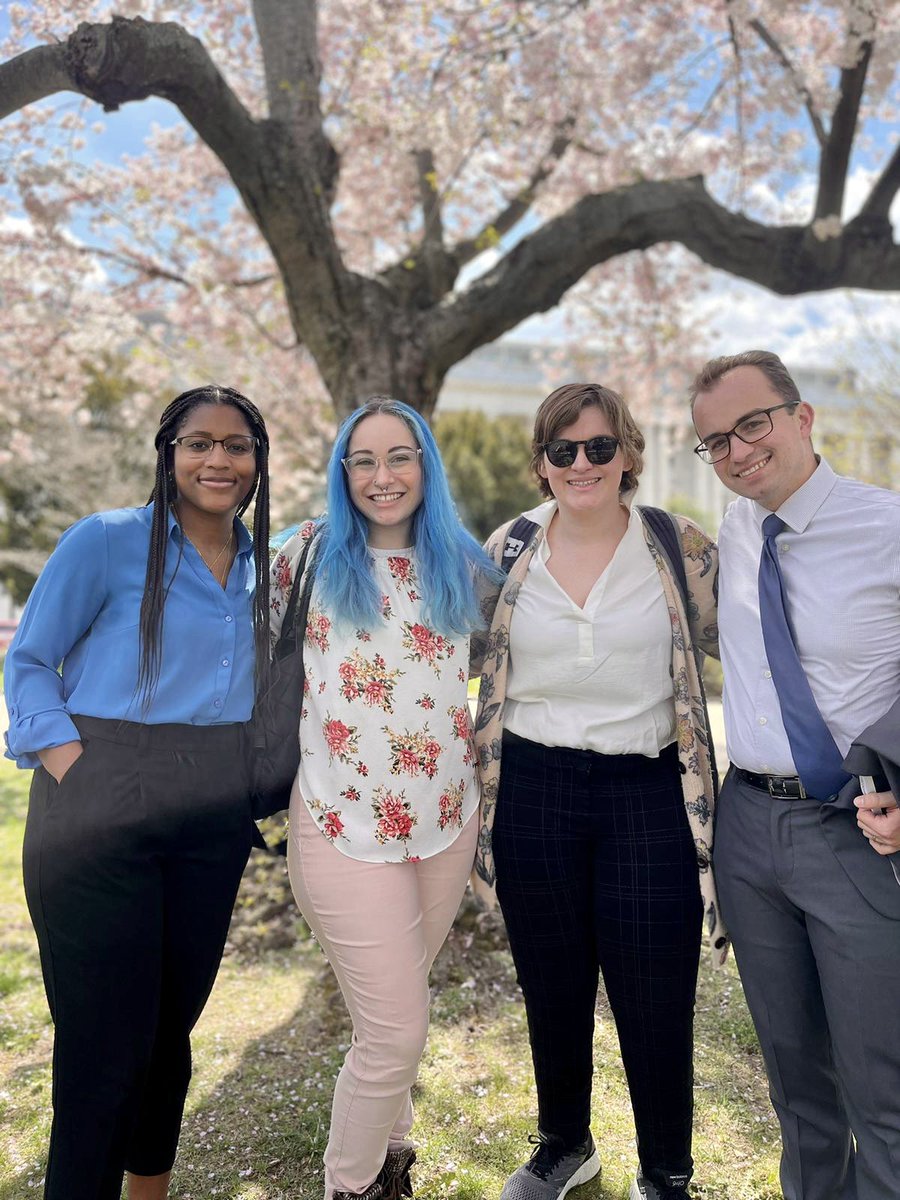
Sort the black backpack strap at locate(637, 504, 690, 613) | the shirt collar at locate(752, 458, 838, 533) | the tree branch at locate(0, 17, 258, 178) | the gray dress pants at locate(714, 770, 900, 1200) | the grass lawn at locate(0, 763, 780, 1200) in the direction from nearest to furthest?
the gray dress pants at locate(714, 770, 900, 1200), the shirt collar at locate(752, 458, 838, 533), the black backpack strap at locate(637, 504, 690, 613), the grass lawn at locate(0, 763, 780, 1200), the tree branch at locate(0, 17, 258, 178)

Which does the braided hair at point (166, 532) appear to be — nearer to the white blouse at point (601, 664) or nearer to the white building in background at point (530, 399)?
the white blouse at point (601, 664)

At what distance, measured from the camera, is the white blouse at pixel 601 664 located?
2.35 m

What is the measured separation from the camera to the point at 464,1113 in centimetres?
304

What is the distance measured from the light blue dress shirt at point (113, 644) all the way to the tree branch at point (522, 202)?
14.8ft

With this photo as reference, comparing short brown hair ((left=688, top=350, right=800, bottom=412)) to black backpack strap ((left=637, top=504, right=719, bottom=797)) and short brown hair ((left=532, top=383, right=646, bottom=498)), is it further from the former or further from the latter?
black backpack strap ((left=637, top=504, right=719, bottom=797))

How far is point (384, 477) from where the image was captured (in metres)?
2.36

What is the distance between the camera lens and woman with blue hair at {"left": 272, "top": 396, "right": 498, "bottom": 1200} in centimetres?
221

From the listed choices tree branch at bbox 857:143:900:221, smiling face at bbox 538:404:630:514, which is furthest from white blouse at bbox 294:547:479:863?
tree branch at bbox 857:143:900:221

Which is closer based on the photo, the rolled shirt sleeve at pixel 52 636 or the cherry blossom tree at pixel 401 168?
the rolled shirt sleeve at pixel 52 636

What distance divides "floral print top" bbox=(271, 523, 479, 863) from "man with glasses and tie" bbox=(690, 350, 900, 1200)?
70 cm

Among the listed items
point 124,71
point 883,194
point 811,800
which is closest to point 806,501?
point 811,800

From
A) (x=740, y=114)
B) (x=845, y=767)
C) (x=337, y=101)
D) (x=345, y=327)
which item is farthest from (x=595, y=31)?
(x=845, y=767)

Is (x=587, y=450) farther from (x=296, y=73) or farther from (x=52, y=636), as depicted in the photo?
(x=296, y=73)

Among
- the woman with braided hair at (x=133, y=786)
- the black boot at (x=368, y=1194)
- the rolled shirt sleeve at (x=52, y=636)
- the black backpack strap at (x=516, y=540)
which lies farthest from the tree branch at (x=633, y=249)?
the black boot at (x=368, y=1194)
